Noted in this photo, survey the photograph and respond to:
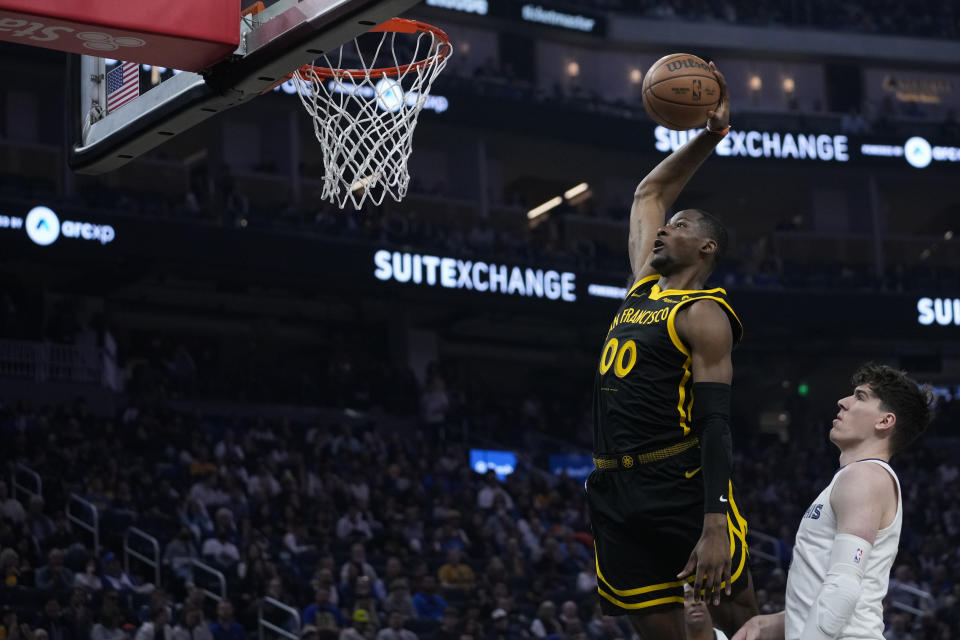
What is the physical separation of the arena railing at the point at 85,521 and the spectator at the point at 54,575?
0.81m

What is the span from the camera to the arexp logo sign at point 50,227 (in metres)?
18.9

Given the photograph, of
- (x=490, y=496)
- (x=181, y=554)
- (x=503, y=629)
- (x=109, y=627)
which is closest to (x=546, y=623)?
(x=503, y=629)

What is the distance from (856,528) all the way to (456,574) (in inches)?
440

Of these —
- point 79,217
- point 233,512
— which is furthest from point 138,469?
point 79,217

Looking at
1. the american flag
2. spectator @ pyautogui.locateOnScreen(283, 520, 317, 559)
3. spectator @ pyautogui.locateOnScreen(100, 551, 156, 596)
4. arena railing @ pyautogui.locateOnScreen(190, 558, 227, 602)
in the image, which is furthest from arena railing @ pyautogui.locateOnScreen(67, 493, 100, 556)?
the american flag

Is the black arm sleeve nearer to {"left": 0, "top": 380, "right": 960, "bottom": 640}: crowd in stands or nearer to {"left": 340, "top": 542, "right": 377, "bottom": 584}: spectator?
{"left": 0, "top": 380, "right": 960, "bottom": 640}: crowd in stands

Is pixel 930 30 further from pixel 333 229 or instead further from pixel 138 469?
pixel 138 469

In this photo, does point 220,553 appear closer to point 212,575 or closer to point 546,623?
point 212,575

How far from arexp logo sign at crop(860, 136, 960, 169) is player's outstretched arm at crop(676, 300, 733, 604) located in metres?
25.6

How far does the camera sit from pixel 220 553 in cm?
1338

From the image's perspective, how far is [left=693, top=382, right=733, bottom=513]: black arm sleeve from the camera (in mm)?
4086

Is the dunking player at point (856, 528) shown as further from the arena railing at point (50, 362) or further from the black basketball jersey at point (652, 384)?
the arena railing at point (50, 362)

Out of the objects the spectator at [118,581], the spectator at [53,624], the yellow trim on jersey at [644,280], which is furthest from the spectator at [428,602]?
the yellow trim on jersey at [644,280]

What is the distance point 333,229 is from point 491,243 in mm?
3208
